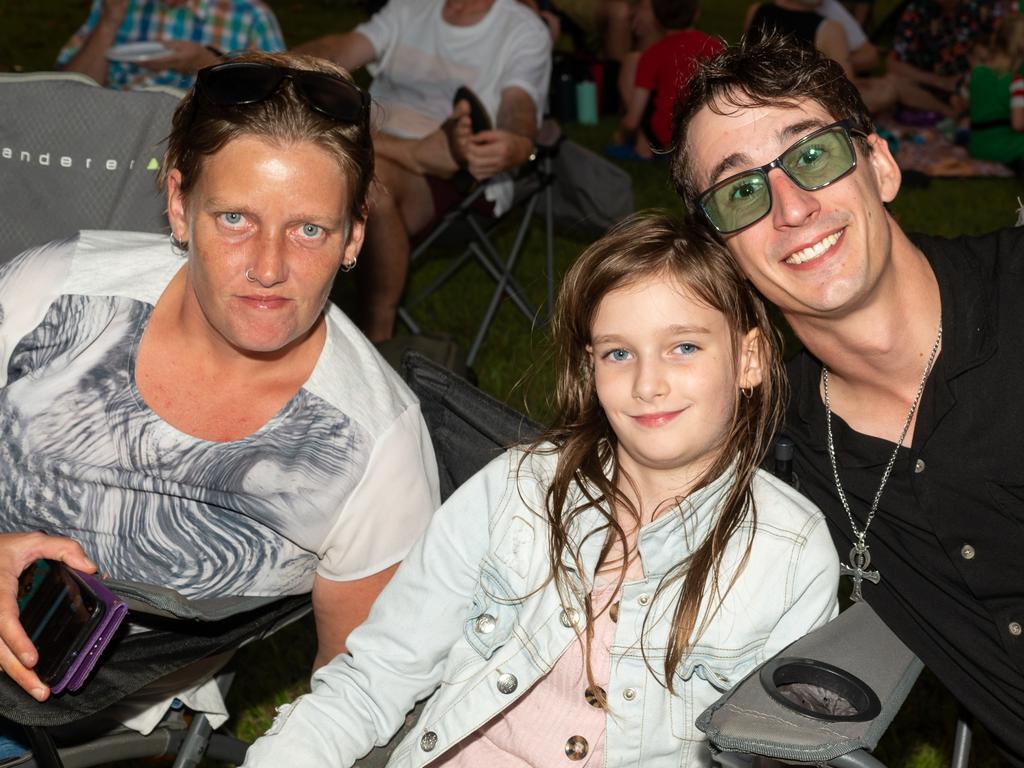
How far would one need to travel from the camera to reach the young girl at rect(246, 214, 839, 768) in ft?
7.67

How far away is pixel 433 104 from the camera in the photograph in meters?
6.06

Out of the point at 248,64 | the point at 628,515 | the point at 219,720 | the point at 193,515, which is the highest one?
the point at 248,64

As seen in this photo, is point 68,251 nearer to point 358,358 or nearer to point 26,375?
point 26,375

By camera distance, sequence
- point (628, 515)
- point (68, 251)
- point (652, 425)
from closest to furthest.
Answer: point (652, 425) < point (628, 515) < point (68, 251)

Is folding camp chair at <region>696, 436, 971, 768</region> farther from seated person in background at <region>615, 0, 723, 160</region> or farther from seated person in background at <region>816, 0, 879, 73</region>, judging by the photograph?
seated person in background at <region>816, 0, 879, 73</region>

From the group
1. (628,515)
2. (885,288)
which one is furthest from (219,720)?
(885,288)

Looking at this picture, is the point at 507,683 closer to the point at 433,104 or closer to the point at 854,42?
the point at 433,104

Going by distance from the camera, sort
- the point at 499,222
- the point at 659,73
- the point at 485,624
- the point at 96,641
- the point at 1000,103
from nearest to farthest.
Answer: the point at 96,641, the point at 485,624, the point at 499,222, the point at 659,73, the point at 1000,103

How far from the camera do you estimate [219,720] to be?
2746 millimetres

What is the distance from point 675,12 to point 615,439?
7262 mm

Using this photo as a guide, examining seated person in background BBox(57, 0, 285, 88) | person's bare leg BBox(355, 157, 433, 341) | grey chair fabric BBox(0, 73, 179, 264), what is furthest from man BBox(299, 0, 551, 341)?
grey chair fabric BBox(0, 73, 179, 264)

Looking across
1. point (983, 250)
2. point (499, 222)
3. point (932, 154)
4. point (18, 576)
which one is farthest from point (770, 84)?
point (932, 154)

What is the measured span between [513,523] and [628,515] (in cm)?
24

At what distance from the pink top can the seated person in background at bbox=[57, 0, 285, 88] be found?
3.86 metres
